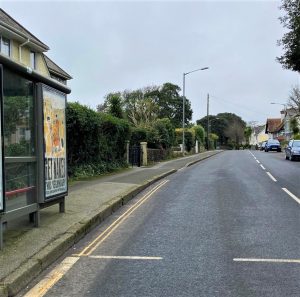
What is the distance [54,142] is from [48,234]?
1.82 meters

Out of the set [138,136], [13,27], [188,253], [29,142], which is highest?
[13,27]

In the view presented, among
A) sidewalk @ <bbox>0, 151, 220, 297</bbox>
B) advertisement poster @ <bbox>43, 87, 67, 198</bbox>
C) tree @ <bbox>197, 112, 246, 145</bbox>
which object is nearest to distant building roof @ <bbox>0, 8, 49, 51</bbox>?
sidewalk @ <bbox>0, 151, 220, 297</bbox>

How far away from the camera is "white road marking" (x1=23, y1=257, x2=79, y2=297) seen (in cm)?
546

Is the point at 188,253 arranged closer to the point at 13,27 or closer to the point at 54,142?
the point at 54,142

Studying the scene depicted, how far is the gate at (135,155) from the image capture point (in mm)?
28062

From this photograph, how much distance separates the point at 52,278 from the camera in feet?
19.7

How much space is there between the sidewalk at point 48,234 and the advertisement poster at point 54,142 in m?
0.63

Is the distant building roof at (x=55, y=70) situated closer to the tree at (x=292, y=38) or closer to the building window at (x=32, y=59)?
the building window at (x=32, y=59)

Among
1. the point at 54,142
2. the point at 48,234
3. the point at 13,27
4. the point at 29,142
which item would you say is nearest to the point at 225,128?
the point at 13,27

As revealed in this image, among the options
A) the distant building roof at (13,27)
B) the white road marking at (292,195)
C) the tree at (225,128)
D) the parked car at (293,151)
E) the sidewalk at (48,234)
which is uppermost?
the distant building roof at (13,27)

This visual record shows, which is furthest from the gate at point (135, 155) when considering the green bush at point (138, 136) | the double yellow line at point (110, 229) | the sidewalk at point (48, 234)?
the sidewalk at point (48, 234)

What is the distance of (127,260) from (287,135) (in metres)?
92.4

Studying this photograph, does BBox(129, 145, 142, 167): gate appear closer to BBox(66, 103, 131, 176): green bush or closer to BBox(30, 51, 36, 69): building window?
BBox(66, 103, 131, 176): green bush

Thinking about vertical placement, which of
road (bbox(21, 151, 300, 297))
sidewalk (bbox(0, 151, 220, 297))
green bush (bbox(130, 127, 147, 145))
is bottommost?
road (bbox(21, 151, 300, 297))
